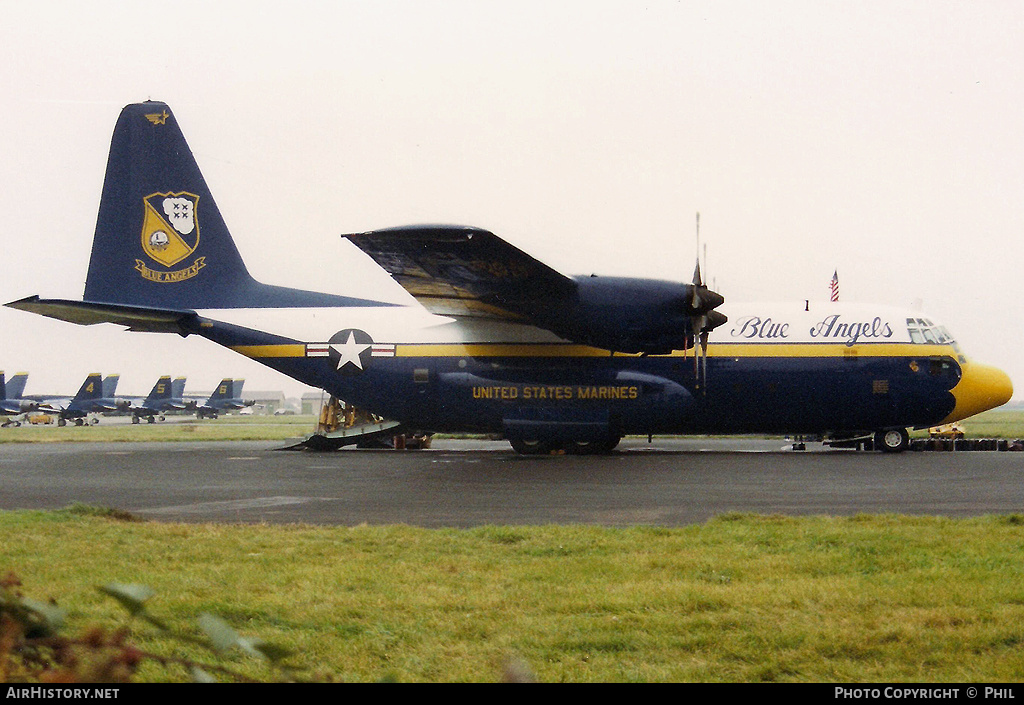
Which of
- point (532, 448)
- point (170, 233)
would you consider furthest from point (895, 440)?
point (170, 233)

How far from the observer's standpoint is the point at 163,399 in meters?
85.4

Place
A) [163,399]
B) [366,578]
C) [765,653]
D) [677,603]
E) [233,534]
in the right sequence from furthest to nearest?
[163,399] < [233,534] < [366,578] < [677,603] < [765,653]

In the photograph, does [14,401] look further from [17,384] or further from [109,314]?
[109,314]

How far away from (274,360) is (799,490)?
585 inches

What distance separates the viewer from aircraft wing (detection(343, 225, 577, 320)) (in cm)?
1712

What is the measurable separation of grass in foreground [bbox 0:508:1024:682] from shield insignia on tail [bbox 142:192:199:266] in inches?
629

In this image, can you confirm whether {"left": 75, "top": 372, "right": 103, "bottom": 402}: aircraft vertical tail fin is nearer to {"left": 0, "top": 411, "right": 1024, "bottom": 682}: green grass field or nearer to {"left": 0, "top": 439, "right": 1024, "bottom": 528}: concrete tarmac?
{"left": 0, "top": 439, "right": 1024, "bottom": 528}: concrete tarmac

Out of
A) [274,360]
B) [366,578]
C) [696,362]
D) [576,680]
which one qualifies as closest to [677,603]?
[576,680]

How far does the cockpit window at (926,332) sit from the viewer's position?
2220 cm

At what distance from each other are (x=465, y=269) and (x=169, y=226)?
1073cm

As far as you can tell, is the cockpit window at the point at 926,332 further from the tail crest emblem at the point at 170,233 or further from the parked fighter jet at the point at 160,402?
the parked fighter jet at the point at 160,402

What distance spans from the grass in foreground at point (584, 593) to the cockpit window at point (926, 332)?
13372mm

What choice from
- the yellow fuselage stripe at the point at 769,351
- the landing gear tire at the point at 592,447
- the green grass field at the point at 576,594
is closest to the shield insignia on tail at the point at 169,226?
the yellow fuselage stripe at the point at 769,351
